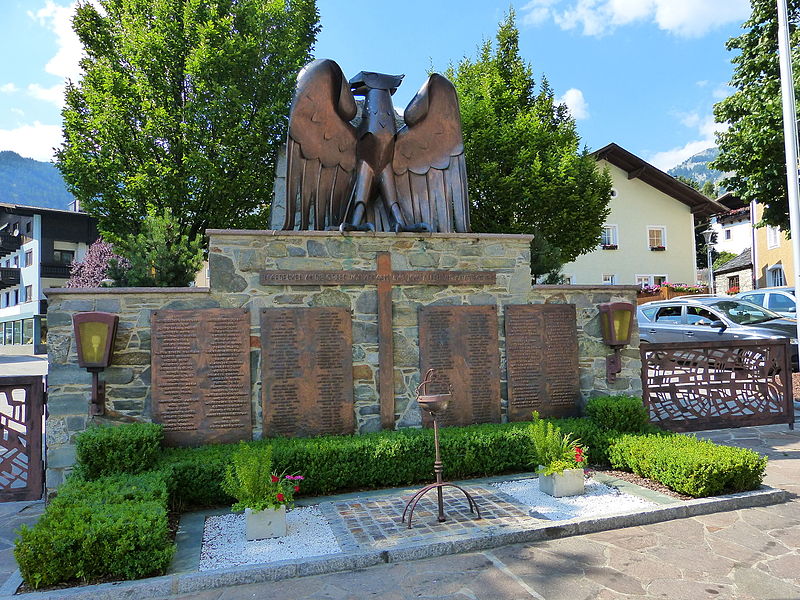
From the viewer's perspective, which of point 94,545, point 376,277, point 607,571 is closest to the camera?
point 94,545

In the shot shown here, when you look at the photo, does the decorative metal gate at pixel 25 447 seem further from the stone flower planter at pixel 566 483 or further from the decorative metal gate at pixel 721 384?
the decorative metal gate at pixel 721 384

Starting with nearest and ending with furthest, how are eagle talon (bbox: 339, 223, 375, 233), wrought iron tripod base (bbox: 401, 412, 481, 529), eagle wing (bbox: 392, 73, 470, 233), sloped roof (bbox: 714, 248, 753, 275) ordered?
wrought iron tripod base (bbox: 401, 412, 481, 529)
eagle talon (bbox: 339, 223, 375, 233)
eagle wing (bbox: 392, 73, 470, 233)
sloped roof (bbox: 714, 248, 753, 275)

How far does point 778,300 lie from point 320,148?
1308 centimetres

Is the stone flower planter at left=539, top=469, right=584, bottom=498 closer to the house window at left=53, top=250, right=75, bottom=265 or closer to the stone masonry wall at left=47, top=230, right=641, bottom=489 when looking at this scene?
the stone masonry wall at left=47, top=230, right=641, bottom=489

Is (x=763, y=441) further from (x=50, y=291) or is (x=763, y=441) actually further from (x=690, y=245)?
(x=690, y=245)

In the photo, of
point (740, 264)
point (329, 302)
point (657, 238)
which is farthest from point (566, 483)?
point (740, 264)

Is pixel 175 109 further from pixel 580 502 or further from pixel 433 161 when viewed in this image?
pixel 580 502

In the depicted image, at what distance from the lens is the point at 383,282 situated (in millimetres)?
7117

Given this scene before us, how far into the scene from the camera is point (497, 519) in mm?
5074

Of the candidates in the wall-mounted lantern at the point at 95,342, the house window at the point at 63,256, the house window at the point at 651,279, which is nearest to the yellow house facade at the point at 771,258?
the house window at the point at 651,279

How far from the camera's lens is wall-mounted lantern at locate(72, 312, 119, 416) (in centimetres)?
591

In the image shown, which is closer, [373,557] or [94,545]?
[94,545]

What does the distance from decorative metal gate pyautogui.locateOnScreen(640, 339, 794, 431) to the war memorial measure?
82cm

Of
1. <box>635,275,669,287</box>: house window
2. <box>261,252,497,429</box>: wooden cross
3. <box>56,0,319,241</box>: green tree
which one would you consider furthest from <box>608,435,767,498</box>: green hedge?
<box>635,275,669,287</box>: house window
